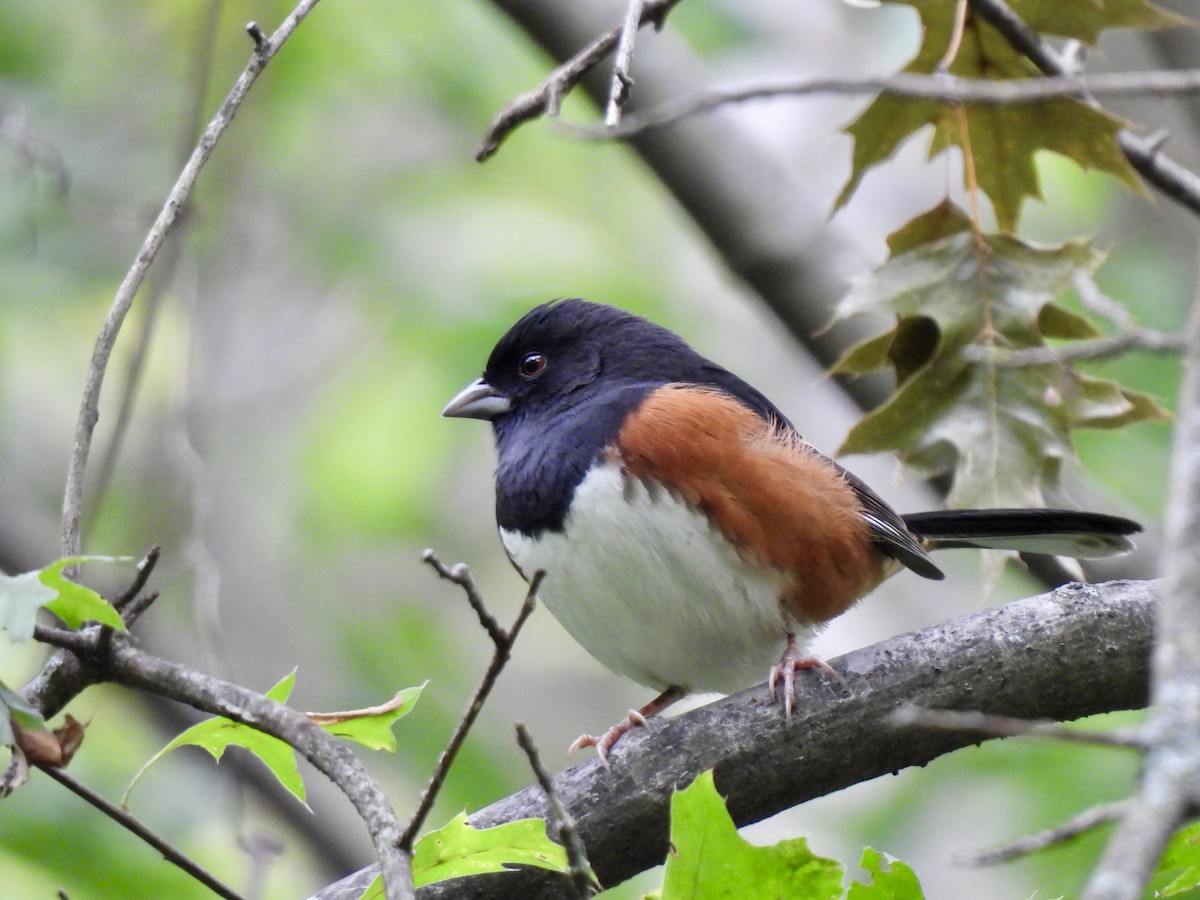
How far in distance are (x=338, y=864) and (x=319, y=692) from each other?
6.83 ft

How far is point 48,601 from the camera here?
4.91 feet

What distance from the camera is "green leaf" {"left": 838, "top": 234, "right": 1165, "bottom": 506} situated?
2.94m

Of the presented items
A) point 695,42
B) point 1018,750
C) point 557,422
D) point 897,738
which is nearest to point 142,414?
point 695,42

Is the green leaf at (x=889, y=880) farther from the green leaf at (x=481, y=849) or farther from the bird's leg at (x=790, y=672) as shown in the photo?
the bird's leg at (x=790, y=672)

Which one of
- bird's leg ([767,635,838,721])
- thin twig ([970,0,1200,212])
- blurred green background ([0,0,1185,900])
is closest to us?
bird's leg ([767,635,838,721])

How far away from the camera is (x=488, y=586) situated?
7395 mm

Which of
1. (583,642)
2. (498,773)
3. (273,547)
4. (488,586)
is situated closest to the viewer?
(583,642)

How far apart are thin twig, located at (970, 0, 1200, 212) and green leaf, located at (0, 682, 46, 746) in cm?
212

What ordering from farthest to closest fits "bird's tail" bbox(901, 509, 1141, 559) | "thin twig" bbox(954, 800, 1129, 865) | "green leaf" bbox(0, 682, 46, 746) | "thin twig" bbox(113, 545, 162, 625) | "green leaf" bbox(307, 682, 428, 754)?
"bird's tail" bbox(901, 509, 1141, 559), "green leaf" bbox(307, 682, 428, 754), "thin twig" bbox(113, 545, 162, 625), "green leaf" bbox(0, 682, 46, 746), "thin twig" bbox(954, 800, 1129, 865)

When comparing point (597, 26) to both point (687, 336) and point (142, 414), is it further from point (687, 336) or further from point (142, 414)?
point (142, 414)

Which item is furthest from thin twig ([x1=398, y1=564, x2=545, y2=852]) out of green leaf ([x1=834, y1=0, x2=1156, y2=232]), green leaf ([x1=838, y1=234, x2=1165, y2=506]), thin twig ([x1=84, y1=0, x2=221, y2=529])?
thin twig ([x1=84, y1=0, x2=221, y2=529])

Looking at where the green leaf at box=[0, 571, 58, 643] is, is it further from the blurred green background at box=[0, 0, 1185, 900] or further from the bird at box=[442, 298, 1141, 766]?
the blurred green background at box=[0, 0, 1185, 900]

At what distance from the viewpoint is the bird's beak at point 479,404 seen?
11.2 feet

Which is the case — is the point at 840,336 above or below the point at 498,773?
above
